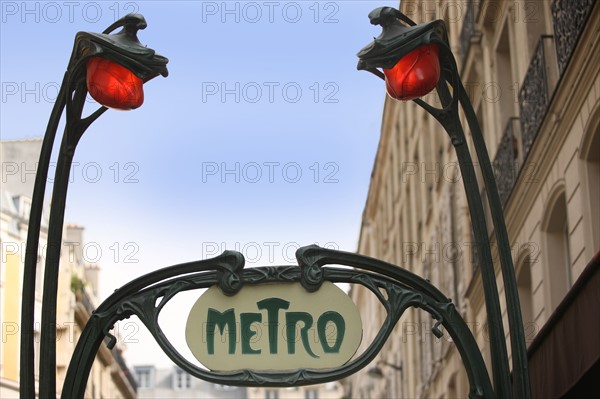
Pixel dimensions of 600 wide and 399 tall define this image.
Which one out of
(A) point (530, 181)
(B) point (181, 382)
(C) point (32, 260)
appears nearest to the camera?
(C) point (32, 260)

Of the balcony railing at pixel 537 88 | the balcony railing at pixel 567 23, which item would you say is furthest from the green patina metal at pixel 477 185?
the balcony railing at pixel 537 88

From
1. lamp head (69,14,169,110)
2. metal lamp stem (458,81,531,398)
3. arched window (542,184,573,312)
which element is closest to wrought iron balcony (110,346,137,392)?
arched window (542,184,573,312)

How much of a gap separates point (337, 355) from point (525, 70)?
12.2 m

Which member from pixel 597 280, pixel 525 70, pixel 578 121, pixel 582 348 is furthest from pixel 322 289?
pixel 525 70

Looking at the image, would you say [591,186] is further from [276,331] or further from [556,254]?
[276,331]

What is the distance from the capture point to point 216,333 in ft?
23.4

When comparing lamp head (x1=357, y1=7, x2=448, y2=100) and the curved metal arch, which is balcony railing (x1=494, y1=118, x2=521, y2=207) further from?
the curved metal arch

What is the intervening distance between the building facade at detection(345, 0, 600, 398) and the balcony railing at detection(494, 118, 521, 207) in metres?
0.02

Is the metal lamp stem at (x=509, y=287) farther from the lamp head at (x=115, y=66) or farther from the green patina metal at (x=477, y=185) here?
the lamp head at (x=115, y=66)

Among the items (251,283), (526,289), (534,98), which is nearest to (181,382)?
(526,289)

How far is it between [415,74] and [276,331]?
65.8 inches

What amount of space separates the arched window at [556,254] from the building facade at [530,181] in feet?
0.04

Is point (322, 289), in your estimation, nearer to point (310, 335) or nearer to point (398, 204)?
point (310, 335)

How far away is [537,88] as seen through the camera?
16.8 m
